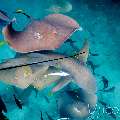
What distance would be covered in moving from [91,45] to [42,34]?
0.34 metres

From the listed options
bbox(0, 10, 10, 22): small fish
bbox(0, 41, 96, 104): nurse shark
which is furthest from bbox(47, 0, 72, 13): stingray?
bbox(0, 41, 96, 104): nurse shark

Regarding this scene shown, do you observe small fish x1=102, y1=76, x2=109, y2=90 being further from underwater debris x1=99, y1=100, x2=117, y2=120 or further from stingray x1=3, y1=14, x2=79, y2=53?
stingray x1=3, y1=14, x2=79, y2=53

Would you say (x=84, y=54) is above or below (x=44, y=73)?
above

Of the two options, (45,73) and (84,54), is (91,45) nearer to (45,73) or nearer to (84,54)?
(84,54)

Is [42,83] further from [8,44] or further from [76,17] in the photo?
[76,17]

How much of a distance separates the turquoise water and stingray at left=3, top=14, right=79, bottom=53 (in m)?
0.05

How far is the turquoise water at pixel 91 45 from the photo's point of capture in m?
1.53

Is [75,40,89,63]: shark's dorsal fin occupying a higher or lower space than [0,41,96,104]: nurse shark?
higher

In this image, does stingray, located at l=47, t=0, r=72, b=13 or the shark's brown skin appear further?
stingray, located at l=47, t=0, r=72, b=13

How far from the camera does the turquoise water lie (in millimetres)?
1534

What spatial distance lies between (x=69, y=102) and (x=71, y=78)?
5.8 inches

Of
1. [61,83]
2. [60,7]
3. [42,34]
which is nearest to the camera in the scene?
[61,83]

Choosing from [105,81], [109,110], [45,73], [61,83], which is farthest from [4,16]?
[109,110]

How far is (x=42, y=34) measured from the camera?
1.75 m
